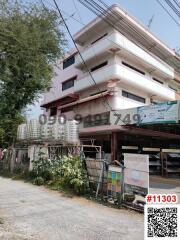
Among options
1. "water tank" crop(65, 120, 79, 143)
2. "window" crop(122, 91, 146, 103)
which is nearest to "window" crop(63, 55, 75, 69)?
"window" crop(122, 91, 146, 103)

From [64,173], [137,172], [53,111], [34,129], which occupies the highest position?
[53,111]

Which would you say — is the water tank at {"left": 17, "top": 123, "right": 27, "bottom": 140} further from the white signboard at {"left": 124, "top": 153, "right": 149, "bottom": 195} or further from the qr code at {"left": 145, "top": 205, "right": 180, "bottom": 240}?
the qr code at {"left": 145, "top": 205, "right": 180, "bottom": 240}

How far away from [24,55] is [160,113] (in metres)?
8.17

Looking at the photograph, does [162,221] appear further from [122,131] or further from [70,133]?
[122,131]

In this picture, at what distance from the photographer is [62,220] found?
7.69 m

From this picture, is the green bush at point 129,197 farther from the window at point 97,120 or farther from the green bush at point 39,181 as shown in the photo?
the window at point 97,120

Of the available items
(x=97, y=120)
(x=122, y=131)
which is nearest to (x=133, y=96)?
(x=97, y=120)

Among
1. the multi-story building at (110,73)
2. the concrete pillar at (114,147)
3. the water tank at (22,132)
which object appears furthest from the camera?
the multi-story building at (110,73)

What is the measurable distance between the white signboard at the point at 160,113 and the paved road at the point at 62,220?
6973 mm

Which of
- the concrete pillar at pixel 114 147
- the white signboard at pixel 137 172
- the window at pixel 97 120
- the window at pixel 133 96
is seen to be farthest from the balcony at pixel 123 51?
the white signboard at pixel 137 172

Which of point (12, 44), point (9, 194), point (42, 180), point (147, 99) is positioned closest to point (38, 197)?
point (9, 194)

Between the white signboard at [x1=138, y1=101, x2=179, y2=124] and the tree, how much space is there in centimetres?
635

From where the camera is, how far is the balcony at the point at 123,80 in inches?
879

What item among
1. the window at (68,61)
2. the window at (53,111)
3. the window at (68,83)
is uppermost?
the window at (68,61)
